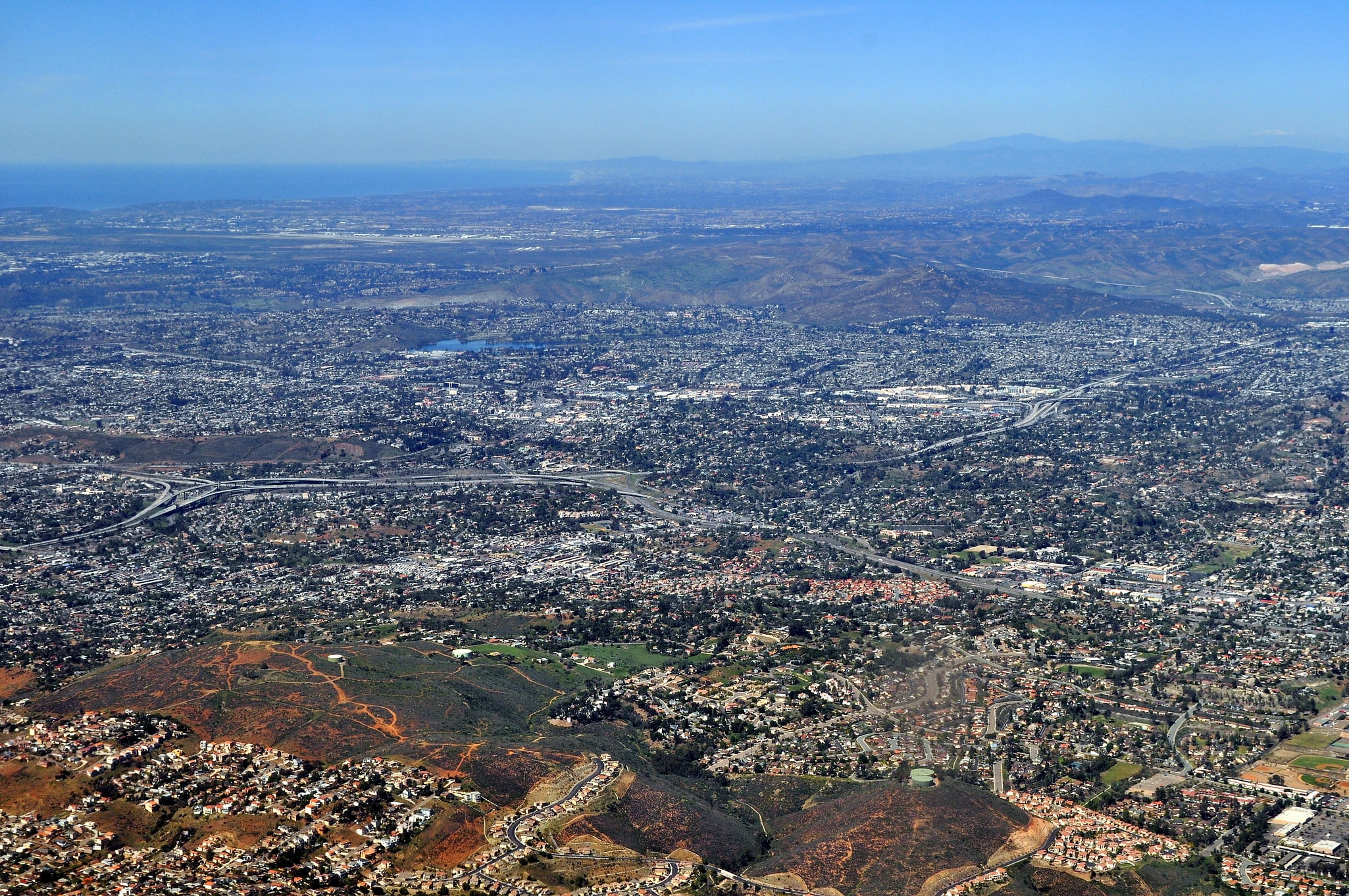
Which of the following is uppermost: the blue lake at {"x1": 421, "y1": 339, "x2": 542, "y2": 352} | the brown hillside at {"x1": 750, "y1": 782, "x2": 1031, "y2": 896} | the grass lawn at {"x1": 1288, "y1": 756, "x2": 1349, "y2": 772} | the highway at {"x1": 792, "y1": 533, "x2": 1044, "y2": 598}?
the blue lake at {"x1": 421, "y1": 339, "x2": 542, "y2": 352}

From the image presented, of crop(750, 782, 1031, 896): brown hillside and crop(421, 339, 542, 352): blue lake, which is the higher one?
crop(421, 339, 542, 352): blue lake

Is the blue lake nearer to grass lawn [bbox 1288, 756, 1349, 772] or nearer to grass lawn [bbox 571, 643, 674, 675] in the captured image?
grass lawn [bbox 571, 643, 674, 675]

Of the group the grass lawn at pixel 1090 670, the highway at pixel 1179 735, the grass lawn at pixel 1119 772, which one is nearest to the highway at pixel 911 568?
the grass lawn at pixel 1090 670

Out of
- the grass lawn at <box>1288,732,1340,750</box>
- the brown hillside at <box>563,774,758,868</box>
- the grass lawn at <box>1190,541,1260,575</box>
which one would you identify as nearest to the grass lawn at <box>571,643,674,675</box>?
the brown hillside at <box>563,774,758,868</box>

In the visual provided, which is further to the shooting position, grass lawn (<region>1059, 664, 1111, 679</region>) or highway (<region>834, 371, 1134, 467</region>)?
highway (<region>834, 371, 1134, 467</region>)

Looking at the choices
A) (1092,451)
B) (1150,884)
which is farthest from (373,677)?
(1092,451)

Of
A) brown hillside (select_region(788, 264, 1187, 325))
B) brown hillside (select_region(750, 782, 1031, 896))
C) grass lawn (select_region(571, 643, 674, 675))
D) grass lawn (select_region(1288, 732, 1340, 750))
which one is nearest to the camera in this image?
brown hillside (select_region(750, 782, 1031, 896))

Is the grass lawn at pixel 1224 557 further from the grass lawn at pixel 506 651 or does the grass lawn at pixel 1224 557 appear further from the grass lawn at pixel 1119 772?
the grass lawn at pixel 506 651

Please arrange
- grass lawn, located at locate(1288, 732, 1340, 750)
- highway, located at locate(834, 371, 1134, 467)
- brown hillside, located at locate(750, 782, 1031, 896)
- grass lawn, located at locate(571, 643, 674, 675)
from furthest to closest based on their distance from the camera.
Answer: highway, located at locate(834, 371, 1134, 467)
grass lawn, located at locate(571, 643, 674, 675)
grass lawn, located at locate(1288, 732, 1340, 750)
brown hillside, located at locate(750, 782, 1031, 896)
